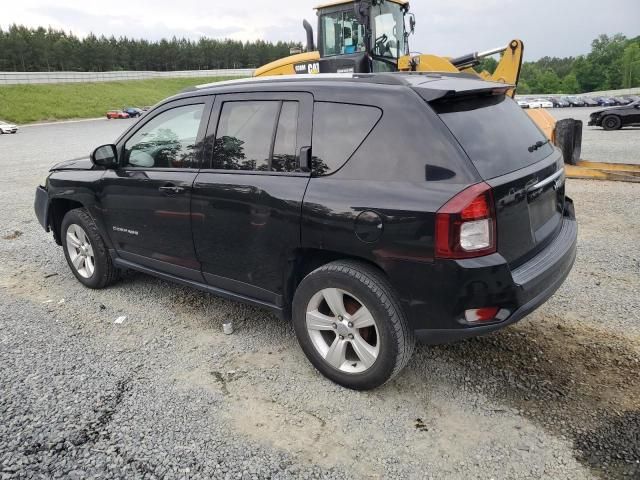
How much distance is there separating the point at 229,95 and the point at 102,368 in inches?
84.0

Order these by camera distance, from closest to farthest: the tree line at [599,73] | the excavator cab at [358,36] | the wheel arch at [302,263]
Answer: the wheel arch at [302,263], the excavator cab at [358,36], the tree line at [599,73]

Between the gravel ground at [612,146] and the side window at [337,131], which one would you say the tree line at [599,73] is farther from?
the side window at [337,131]

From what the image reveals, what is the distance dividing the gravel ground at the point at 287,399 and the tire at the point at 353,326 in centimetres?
17

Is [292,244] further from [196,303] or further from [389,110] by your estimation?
[196,303]

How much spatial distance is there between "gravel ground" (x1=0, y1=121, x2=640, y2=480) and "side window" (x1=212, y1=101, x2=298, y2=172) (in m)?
1.36

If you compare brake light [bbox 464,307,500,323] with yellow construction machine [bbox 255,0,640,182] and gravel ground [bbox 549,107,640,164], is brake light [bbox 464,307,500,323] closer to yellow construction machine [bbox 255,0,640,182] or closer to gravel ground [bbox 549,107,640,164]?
yellow construction machine [bbox 255,0,640,182]

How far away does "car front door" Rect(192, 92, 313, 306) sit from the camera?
121 inches

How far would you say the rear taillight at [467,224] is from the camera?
8.07ft

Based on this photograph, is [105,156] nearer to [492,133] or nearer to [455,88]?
[455,88]

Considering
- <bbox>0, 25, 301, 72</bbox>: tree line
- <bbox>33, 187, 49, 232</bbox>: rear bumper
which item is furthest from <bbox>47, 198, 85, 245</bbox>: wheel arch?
<bbox>0, 25, 301, 72</bbox>: tree line

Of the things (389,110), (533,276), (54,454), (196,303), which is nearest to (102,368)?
(54,454)

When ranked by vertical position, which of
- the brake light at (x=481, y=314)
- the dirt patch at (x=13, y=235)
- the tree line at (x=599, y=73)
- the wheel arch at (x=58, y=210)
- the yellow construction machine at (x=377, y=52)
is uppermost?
the tree line at (x=599, y=73)

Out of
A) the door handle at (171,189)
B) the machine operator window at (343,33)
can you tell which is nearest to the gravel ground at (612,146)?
the machine operator window at (343,33)

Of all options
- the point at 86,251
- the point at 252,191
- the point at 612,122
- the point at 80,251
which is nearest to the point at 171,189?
the point at 252,191
